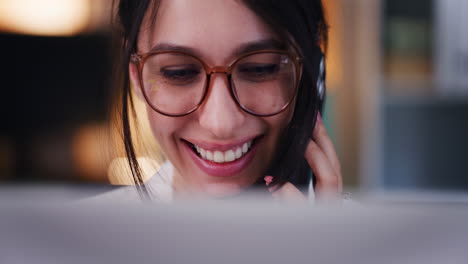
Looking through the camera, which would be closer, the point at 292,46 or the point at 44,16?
the point at 292,46

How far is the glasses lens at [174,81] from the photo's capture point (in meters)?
0.25

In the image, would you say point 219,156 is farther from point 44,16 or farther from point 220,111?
point 44,16

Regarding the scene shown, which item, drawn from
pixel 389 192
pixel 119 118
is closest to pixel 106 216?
pixel 119 118

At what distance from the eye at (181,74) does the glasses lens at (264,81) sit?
0.9 inches

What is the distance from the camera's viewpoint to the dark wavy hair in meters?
0.24

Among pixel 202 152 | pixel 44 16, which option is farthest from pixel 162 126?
pixel 44 16

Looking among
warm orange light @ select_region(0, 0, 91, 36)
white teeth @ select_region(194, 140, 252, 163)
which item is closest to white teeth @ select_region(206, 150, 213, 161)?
white teeth @ select_region(194, 140, 252, 163)

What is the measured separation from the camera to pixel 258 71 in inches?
9.7

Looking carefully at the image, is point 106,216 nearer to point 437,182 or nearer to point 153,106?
point 153,106

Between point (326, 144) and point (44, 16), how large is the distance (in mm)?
268

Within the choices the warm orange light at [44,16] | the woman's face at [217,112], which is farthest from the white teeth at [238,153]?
the warm orange light at [44,16]

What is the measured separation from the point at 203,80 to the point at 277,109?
0.05 metres

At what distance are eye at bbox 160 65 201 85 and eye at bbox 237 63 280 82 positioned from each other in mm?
26

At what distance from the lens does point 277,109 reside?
0.79ft
